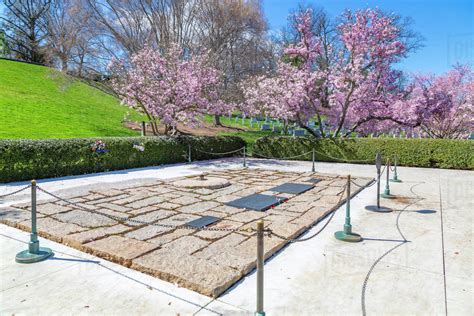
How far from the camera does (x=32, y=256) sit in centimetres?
384

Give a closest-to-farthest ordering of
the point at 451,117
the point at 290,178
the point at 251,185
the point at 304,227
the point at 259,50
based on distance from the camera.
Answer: the point at 304,227 → the point at 251,185 → the point at 290,178 → the point at 451,117 → the point at 259,50

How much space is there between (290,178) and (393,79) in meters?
8.43

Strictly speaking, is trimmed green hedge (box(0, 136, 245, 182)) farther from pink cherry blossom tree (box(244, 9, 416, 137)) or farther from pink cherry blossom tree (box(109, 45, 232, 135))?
pink cherry blossom tree (box(244, 9, 416, 137))

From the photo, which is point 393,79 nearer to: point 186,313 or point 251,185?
point 251,185

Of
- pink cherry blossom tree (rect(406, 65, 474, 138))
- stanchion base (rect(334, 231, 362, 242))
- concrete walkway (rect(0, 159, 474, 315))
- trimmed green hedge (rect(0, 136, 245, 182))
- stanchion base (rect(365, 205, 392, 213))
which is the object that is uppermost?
pink cherry blossom tree (rect(406, 65, 474, 138))

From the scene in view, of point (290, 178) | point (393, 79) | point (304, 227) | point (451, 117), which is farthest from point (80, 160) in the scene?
point (451, 117)

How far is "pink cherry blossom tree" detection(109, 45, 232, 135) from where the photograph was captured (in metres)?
15.0

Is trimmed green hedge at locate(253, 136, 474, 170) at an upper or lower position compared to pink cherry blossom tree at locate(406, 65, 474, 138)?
lower

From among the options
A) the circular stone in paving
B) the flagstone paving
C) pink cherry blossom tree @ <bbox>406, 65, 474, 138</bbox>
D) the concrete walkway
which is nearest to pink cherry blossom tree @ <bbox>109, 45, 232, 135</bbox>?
the circular stone in paving

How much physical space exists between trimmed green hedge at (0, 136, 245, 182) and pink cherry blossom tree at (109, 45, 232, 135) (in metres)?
1.65

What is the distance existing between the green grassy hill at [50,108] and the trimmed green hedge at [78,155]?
6368 mm

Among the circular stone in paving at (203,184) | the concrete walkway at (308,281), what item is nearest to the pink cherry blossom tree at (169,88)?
the circular stone in paving at (203,184)

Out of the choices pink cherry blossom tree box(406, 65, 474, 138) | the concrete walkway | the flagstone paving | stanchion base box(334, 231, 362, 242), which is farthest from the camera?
pink cherry blossom tree box(406, 65, 474, 138)

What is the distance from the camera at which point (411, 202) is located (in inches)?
272
